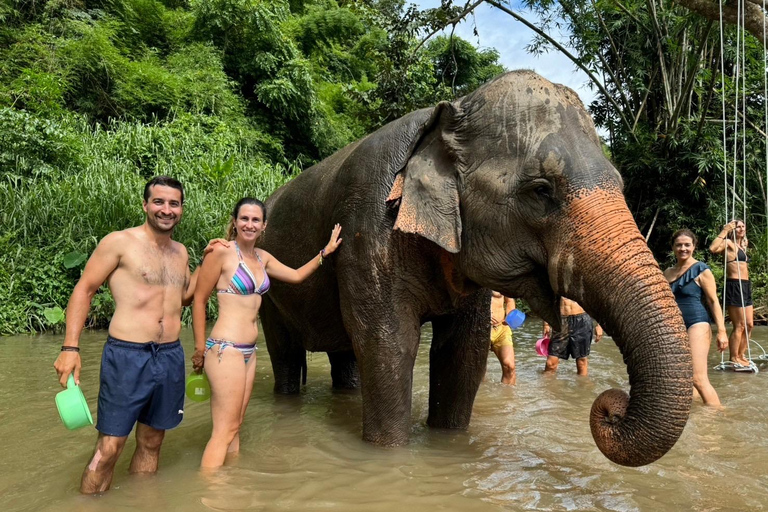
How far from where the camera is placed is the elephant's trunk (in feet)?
7.43

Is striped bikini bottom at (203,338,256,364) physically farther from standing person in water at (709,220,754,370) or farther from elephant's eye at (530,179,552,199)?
standing person in water at (709,220,754,370)

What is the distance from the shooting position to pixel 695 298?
544 centimetres

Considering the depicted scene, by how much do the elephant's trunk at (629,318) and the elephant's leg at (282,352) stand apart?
3.06 meters

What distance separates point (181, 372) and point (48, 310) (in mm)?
7014

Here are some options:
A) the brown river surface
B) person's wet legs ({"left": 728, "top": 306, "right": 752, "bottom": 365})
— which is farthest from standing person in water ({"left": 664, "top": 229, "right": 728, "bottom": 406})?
person's wet legs ({"left": 728, "top": 306, "right": 752, "bottom": 365})

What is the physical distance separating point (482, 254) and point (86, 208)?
359 inches

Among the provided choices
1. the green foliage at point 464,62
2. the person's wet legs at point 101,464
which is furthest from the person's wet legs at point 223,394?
the green foliage at point 464,62

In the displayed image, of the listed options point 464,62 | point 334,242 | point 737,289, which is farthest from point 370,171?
point 464,62

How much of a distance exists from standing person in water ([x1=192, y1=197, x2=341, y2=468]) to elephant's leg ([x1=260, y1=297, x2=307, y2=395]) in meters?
1.79

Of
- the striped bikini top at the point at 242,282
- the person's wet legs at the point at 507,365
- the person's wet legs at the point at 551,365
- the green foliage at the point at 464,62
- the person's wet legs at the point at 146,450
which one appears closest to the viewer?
the person's wet legs at the point at 146,450

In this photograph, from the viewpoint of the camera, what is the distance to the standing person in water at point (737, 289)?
7309 mm

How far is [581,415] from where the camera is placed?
4.77m

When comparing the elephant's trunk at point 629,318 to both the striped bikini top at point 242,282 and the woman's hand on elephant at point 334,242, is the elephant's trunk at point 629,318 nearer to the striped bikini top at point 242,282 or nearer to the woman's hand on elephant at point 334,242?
the woman's hand on elephant at point 334,242

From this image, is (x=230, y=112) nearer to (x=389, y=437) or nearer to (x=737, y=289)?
(x=737, y=289)
